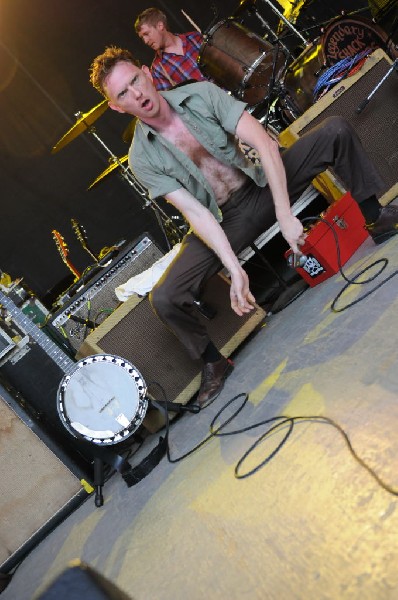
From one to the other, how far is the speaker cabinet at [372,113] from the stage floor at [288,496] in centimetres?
90

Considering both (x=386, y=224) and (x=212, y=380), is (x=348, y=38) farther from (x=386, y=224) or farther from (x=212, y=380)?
(x=212, y=380)

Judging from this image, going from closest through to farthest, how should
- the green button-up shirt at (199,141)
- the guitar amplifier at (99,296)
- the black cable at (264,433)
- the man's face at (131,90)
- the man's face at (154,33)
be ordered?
the black cable at (264,433), the man's face at (131,90), the green button-up shirt at (199,141), the guitar amplifier at (99,296), the man's face at (154,33)

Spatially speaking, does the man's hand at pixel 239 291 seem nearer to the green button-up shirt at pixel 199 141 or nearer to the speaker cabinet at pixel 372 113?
the green button-up shirt at pixel 199 141

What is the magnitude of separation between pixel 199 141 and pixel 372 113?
4.25 feet

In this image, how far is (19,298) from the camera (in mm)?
4230

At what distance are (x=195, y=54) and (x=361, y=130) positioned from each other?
2.42m

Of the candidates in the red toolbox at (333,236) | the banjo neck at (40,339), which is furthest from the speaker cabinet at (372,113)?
the banjo neck at (40,339)

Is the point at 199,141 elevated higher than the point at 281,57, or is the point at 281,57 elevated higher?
the point at 281,57

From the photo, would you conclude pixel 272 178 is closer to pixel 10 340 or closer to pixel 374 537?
pixel 374 537

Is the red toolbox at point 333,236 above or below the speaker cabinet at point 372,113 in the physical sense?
below

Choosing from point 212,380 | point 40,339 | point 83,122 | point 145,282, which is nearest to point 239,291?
point 212,380

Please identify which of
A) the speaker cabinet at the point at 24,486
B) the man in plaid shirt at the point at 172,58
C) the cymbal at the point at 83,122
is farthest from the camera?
the man in plaid shirt at the point at 172,58

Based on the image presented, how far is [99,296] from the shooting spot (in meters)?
4.00

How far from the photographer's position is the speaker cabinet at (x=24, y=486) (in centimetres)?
301
